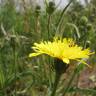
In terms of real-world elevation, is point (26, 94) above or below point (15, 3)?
below

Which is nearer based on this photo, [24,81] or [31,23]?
[24,81]

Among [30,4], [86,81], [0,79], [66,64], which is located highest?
[30,4]

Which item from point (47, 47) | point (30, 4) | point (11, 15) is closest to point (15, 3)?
point (11, 15)

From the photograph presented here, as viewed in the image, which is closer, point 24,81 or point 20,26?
point 24,81

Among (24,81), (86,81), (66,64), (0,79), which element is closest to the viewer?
(66,64)

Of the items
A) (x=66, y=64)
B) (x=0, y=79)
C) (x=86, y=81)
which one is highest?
(x=66, y=64)

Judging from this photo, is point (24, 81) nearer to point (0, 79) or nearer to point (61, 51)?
point (0, 79)

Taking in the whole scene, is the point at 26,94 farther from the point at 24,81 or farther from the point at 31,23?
the point at 31,23

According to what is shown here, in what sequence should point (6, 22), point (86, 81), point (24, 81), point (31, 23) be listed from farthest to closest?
point (6, 22) < point (31, 23) < point (86, 81) < point (24, 81)

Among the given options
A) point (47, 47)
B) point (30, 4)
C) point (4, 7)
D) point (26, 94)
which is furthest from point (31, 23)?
point (47, 47)
